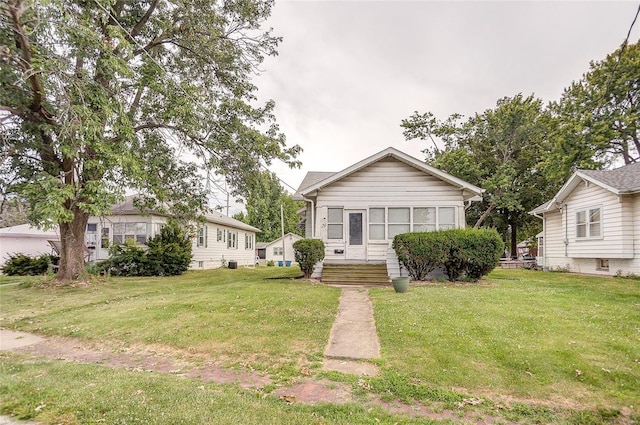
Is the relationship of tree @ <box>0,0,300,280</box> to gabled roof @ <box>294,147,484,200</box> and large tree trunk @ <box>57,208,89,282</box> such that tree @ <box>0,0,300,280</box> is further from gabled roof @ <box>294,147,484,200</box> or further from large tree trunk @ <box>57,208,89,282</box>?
gabled roof @ <box>294,147,484,200</box>

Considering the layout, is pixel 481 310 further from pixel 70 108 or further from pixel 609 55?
pixel 609 55

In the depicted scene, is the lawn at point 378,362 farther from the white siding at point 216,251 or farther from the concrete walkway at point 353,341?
the white siding at point 216,251

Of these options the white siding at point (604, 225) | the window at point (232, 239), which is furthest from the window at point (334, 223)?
the window at point (232, 239)

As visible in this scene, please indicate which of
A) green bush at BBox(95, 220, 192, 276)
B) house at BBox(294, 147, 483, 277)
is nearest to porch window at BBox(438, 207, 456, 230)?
house at BBox(294, 147, 483, 277)

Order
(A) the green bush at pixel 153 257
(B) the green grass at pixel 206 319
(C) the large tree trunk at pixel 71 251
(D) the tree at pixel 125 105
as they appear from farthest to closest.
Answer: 1. (A) the green bush at pixel 153 257
2. (C) the large tree trunk at pixel 71 251
3. (D) the tree at pixel 125 105
4. (B) the green grass at pixel 206 319

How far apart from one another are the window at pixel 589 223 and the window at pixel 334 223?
11913 mm

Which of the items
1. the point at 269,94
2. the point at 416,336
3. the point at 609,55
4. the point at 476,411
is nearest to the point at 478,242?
the point at 416,336

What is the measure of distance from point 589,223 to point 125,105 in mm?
20909

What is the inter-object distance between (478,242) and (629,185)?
7527 mm

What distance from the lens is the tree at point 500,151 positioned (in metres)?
28.9

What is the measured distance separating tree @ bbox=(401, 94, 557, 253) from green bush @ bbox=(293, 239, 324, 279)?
67.5ft

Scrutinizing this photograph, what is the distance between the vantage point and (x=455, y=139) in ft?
111

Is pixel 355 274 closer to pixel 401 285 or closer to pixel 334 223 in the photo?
pixel 334 223

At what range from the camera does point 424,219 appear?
14734mm
